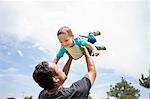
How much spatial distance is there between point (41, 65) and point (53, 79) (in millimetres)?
182

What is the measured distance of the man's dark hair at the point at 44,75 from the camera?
9.65ft

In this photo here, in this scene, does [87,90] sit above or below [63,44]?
below

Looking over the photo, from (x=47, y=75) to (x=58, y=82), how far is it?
13cm

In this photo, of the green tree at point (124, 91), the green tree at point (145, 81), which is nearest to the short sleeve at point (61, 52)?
the green tree at point (145, 81)

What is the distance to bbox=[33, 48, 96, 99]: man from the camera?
2.94m

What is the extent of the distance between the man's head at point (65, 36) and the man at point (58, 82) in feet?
3.08

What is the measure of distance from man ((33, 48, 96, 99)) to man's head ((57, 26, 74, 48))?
0.94 metres

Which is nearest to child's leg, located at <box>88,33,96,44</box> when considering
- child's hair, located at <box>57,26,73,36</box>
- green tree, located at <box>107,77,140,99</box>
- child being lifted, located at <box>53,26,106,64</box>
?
child being lifted, located at <box>53,26,106,64</box>

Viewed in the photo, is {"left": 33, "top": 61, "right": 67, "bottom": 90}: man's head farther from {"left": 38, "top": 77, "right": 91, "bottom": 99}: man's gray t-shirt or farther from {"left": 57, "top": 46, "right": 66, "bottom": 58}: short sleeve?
{"left": 57, "top": 46, "right": 66, "bottom": 58}: short sleeve

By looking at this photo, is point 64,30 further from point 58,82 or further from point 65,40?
point 58,82

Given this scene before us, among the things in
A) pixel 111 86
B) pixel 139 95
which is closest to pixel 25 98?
pixel 111 86

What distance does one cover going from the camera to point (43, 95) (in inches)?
125

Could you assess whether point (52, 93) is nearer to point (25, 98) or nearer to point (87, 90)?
point (87, 90)

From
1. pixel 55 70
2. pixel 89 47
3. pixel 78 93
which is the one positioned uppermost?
pixel 89 47
